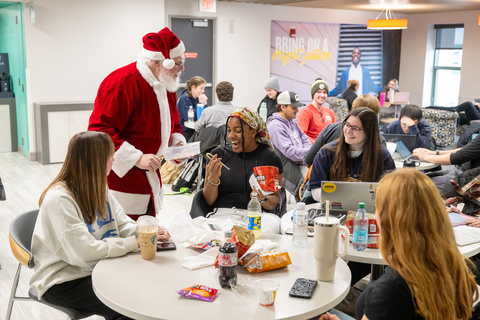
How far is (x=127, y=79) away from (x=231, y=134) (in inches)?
30.7

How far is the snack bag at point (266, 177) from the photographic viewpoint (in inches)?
131

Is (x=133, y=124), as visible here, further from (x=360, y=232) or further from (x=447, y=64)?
(x=447, y=64)

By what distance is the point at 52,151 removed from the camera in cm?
811

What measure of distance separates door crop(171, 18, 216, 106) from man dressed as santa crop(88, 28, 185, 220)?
666 cm

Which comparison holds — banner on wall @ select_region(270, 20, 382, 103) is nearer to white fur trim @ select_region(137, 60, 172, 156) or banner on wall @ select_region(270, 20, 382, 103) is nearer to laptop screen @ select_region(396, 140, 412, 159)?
laptop screen @ select_region(396, 140, 412, 159)

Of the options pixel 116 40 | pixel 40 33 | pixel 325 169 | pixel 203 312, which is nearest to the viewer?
pixel 203 312

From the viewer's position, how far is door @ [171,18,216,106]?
388 inches

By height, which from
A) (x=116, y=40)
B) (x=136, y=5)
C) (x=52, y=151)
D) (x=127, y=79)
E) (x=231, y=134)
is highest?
(x=136, y=5)

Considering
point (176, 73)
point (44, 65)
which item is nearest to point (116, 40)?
point (44, 65)

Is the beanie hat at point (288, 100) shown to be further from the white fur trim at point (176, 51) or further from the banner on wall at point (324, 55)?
the banner on wall at point (324, 55)

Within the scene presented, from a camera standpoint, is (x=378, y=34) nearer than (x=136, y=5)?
No

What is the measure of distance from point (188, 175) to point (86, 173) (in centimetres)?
437

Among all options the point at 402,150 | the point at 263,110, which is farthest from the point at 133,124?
the point at 263,110

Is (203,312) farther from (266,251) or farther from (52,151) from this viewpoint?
(52,151)
